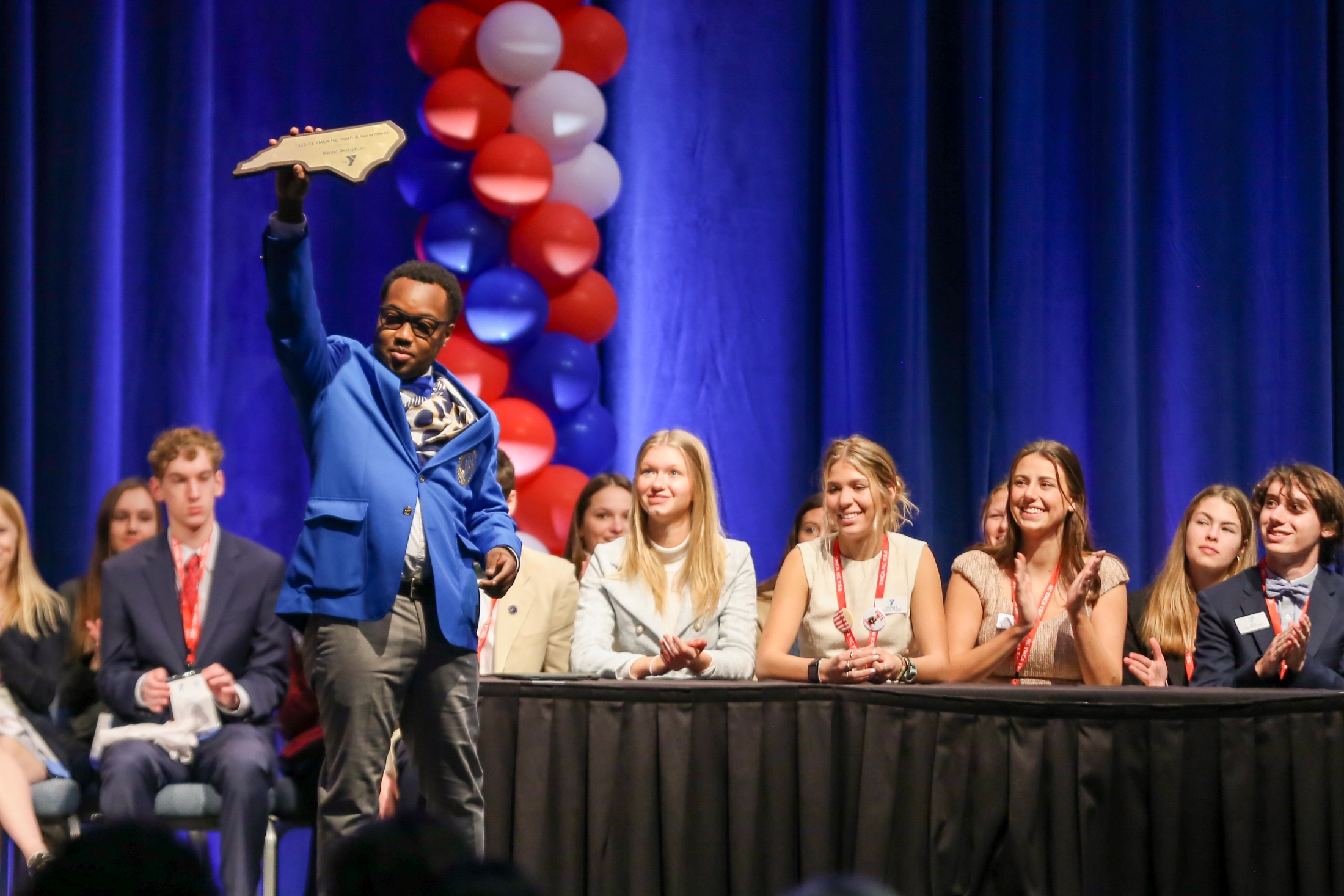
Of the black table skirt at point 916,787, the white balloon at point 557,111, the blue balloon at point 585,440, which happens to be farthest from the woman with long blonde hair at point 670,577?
the white balloon at point 557,111

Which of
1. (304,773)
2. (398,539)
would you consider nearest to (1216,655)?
(398,539)

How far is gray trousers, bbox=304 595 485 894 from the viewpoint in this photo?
7.72 feet

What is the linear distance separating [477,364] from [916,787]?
2.51m

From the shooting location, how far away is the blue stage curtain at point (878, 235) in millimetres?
5227

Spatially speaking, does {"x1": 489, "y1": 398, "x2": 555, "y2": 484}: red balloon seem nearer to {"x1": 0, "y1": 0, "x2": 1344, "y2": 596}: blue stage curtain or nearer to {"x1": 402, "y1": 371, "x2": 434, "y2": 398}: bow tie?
{"x1": 0, "y1": 0, "x2": 1344, "y2": 596}: blue stage curtain

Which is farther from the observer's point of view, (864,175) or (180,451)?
(864,175)

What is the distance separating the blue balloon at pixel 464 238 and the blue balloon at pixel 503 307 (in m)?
0.07

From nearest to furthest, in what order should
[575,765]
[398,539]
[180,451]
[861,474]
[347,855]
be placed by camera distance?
1. [347,855]
2. [398,539]
3. [575,765]
4. [861,474]
5. [180,451]

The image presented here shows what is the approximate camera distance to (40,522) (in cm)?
477

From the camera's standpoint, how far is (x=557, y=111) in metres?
4.79

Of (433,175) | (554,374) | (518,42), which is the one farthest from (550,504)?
(518,42)

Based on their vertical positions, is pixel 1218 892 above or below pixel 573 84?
below

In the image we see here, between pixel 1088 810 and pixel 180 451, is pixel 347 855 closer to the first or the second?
pixel 1088 810

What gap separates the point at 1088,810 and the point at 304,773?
214 centimetres
